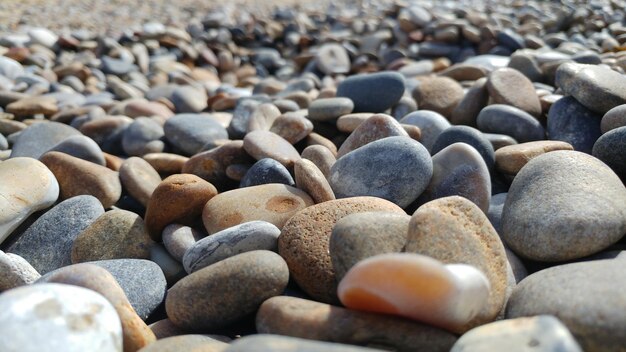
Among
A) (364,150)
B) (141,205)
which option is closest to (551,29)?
(364,150)

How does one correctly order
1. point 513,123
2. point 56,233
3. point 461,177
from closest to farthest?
1. point 461,177
2. point 56,233
3. point 513,123

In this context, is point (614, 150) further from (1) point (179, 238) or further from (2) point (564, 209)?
(1) point (179, 238)

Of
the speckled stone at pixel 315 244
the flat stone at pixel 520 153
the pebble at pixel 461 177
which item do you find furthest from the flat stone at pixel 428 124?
the speckled stone at pixel 315 244

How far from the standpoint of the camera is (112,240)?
2.39 m

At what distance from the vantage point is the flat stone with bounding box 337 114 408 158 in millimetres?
2715

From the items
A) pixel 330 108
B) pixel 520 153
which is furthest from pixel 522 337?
pixel 330 108

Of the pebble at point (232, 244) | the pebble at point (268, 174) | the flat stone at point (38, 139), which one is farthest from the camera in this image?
Result: the flat stone at point (38, 139)

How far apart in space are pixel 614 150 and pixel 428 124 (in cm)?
97

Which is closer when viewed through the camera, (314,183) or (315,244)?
(315,244)

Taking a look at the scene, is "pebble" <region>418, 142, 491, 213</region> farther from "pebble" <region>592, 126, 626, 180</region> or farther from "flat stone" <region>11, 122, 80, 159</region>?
"flat stone" <region>11, 122, 80, 159</region>

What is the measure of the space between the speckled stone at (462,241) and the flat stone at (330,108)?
161 centimetres

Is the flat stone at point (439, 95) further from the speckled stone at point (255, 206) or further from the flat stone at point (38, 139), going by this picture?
the flat stone at point (38, 139)

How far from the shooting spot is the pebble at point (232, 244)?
197 cm

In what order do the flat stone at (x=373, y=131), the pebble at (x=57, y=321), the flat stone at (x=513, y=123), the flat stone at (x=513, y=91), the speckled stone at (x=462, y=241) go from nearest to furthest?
the pebble at (x=57, y=321) → the speckled stone at (x=462, y=241) → the flat stone at (x=373, y=131) → the flat stone at (x=513, y=123) → the flat stone at (x=513, y=91)
